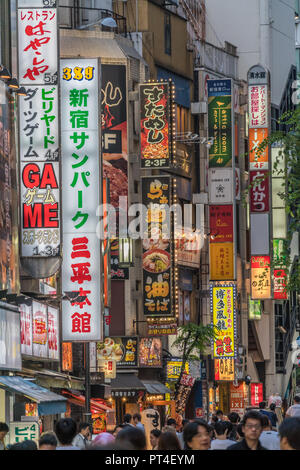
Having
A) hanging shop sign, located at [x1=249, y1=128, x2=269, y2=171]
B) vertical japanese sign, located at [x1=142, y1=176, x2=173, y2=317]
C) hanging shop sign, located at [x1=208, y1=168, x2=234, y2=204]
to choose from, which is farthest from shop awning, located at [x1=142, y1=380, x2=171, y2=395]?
hanging shop sign, located at [x1=249, y1=128, x2=269, y2=171]

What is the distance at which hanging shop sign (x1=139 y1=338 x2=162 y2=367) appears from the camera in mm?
49562

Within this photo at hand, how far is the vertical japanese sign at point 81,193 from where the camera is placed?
104 ft

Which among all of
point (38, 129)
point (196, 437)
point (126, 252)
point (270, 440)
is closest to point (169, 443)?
point (196, 437)

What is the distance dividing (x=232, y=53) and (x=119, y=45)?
22270mm

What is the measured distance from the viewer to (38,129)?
1094 inches

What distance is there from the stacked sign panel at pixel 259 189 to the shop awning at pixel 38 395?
33666mm

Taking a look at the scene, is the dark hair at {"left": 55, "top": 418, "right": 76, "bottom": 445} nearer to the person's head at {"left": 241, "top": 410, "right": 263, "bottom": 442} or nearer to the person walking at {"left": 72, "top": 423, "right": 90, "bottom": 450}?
the person's head at {"left": 241, "top": 410, "right": 263, "bottom": 442}

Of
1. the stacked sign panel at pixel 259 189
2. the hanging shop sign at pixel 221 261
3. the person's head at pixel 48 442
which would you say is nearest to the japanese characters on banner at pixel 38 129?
the person's head at pixel 48 442

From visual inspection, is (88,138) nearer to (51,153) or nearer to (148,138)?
(51,153)

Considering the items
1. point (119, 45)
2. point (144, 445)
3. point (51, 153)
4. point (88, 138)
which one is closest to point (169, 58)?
point (119, 45)

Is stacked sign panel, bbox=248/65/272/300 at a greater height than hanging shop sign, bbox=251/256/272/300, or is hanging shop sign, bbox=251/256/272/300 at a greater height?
stacked sign panel, bbox=248/65/272/300

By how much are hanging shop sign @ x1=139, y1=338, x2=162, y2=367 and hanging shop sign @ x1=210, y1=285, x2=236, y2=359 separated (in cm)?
481

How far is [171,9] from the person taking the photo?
2360 inches

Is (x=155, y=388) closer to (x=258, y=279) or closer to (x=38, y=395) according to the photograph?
(x=258, y=279)
